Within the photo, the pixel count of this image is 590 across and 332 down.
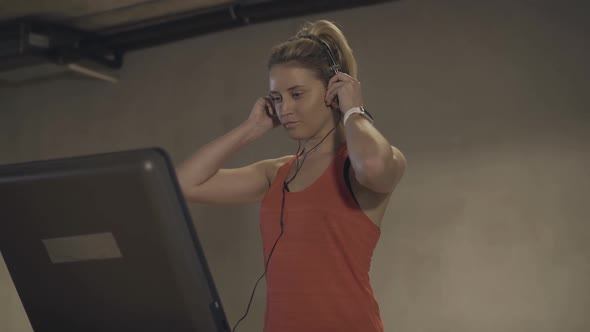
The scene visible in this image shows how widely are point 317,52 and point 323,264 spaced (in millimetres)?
576

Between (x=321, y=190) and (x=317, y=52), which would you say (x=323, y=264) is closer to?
(x=321, y=190)

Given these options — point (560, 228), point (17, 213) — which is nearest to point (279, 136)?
point (560, 228)

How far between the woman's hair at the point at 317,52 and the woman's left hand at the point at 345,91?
0.19ft

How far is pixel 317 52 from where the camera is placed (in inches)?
60.4

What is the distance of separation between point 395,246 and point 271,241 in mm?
1650

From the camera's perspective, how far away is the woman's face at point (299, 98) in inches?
58.9

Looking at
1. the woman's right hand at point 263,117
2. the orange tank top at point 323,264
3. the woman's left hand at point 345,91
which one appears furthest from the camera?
the woman's right hand at point 263,117

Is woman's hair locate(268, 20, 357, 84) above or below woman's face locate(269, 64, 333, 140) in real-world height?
above

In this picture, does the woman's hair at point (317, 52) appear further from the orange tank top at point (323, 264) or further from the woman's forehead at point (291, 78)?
the orange tank top at point (323, 264)

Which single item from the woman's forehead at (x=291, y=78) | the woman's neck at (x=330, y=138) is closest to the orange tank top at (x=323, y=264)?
the woman's neck at (x=330, y=138)

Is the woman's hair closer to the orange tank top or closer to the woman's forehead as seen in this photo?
the woman's forehead

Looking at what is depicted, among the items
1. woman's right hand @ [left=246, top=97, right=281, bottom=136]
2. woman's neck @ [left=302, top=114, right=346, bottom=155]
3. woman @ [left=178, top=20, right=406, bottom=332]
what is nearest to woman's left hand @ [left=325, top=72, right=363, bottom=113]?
woman @ [left=178, top=20, right=406, bottom=332]

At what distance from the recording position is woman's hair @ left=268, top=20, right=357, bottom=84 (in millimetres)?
1520

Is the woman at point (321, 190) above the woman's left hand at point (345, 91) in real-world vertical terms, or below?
below
